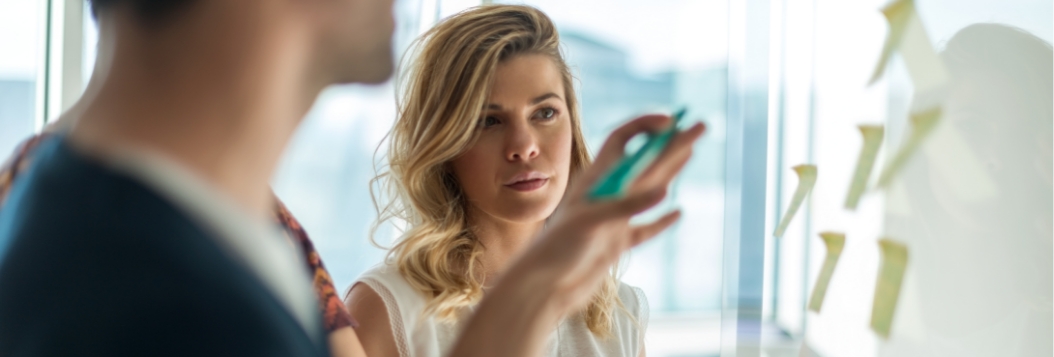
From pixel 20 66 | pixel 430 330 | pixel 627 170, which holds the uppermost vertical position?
pixel 20 66

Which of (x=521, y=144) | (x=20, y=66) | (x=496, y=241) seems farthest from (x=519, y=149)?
(x=20, y=66)

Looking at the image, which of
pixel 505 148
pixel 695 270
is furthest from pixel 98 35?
pixel 695 270

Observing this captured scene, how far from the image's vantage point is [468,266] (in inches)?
44.3

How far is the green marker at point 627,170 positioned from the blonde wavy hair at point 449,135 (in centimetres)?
60

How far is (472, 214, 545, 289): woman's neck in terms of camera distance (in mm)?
1148

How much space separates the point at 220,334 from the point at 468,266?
907 millimetres

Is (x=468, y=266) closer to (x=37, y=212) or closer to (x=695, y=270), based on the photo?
(x=37, y=212)

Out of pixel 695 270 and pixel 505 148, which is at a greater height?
pixel 505 148

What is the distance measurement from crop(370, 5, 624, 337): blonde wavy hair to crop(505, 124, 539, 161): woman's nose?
51 millimetres

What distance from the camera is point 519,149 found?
103 centimetres

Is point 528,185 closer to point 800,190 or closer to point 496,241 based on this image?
point 496,241

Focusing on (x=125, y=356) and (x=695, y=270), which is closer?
(x=125, y=356)

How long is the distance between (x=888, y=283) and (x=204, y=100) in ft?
2.99

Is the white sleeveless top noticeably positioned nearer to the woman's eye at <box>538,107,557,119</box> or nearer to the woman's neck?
the woman's neck
